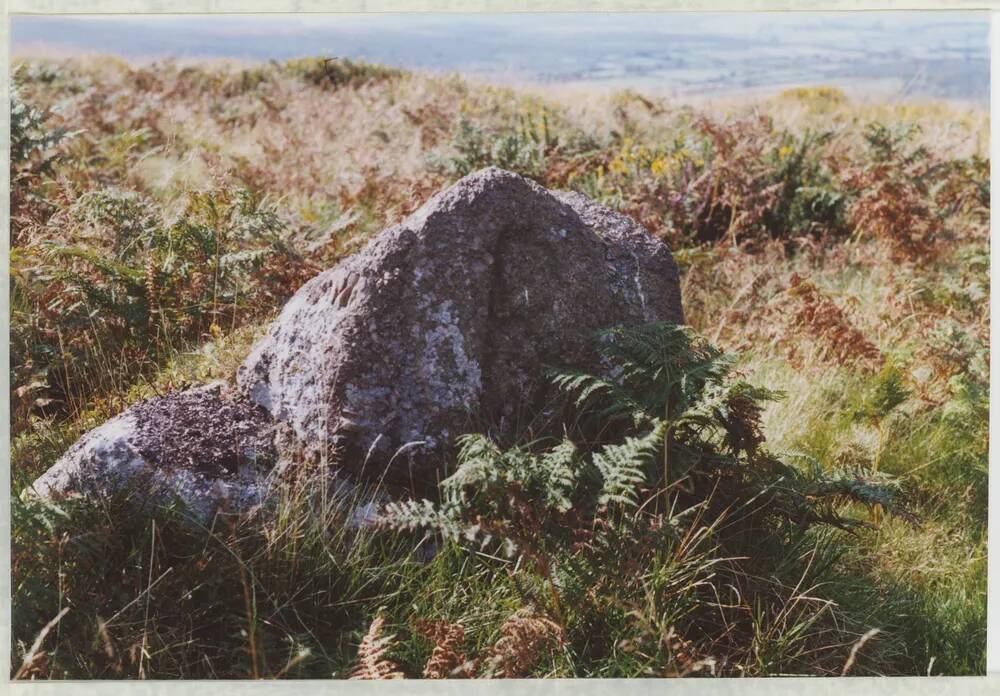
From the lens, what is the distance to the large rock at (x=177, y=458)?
2.93 metres

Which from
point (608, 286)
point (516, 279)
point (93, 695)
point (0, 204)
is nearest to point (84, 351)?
point (0, 204)

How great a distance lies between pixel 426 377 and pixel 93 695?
1.43 m

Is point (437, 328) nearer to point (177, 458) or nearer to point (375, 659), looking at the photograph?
point (177, 458)

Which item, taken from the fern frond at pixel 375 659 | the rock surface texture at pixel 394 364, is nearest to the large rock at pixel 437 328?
the rock surface texture at pixel 394 364

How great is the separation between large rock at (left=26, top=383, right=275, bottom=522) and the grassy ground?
101mm

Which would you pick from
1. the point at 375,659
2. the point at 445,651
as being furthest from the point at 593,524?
the point at 375,659

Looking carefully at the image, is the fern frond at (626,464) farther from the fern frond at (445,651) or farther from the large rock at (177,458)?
the large rock at (177,458)

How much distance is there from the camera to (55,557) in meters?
2.72

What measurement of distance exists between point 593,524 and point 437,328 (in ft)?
2.91

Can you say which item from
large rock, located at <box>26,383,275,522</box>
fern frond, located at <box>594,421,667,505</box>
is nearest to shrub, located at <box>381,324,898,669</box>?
fern frond, located at <box>594,421,667,505</box>

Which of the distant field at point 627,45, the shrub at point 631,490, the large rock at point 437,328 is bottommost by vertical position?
the shrub at point 631,490

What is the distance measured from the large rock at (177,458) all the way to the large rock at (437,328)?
0.13 metres

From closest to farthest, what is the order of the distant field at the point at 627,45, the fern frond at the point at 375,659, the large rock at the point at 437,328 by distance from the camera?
the fern frond at the point at 375,659
the large rock at the point at 437,328
the distant field at the point at 627,45

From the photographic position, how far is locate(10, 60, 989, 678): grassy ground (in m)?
2.75
